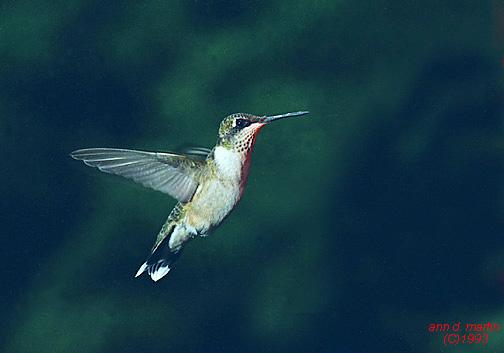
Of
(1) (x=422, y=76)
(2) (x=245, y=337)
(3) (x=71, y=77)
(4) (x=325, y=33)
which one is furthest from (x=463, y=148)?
(3) (x=71, y=77)

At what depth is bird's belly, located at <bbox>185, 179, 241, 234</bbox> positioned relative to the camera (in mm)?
937

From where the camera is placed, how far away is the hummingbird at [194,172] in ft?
2.89

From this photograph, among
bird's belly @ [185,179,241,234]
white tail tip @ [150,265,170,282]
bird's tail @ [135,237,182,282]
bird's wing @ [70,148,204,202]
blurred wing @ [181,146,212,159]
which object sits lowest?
white tail tip @ [150,265,170,282]

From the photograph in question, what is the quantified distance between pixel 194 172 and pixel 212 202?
4cm

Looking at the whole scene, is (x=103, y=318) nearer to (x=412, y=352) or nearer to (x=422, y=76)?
(x=412, y=352)

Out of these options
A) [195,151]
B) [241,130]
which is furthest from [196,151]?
[241,130]

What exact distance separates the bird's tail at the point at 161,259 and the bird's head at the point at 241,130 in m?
0.18

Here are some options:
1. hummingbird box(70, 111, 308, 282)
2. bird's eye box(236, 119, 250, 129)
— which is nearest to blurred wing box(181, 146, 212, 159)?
hummingbird box(70, 111, 308, 282)

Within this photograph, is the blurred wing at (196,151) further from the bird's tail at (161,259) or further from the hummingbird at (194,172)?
the bird's tail at (161,259)

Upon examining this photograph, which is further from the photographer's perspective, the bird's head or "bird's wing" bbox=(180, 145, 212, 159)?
"bird's wing" bbox=(180, 145, 212, 159)

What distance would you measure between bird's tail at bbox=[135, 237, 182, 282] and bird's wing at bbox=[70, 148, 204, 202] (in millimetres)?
91

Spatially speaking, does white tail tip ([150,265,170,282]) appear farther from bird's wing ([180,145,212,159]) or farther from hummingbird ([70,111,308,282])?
bird's wing ([180,145,212,159])

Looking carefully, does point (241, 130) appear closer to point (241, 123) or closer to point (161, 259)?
point (241, 123)

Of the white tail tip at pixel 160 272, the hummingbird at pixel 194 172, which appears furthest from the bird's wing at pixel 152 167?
the white tail tip at pixel 160 272
